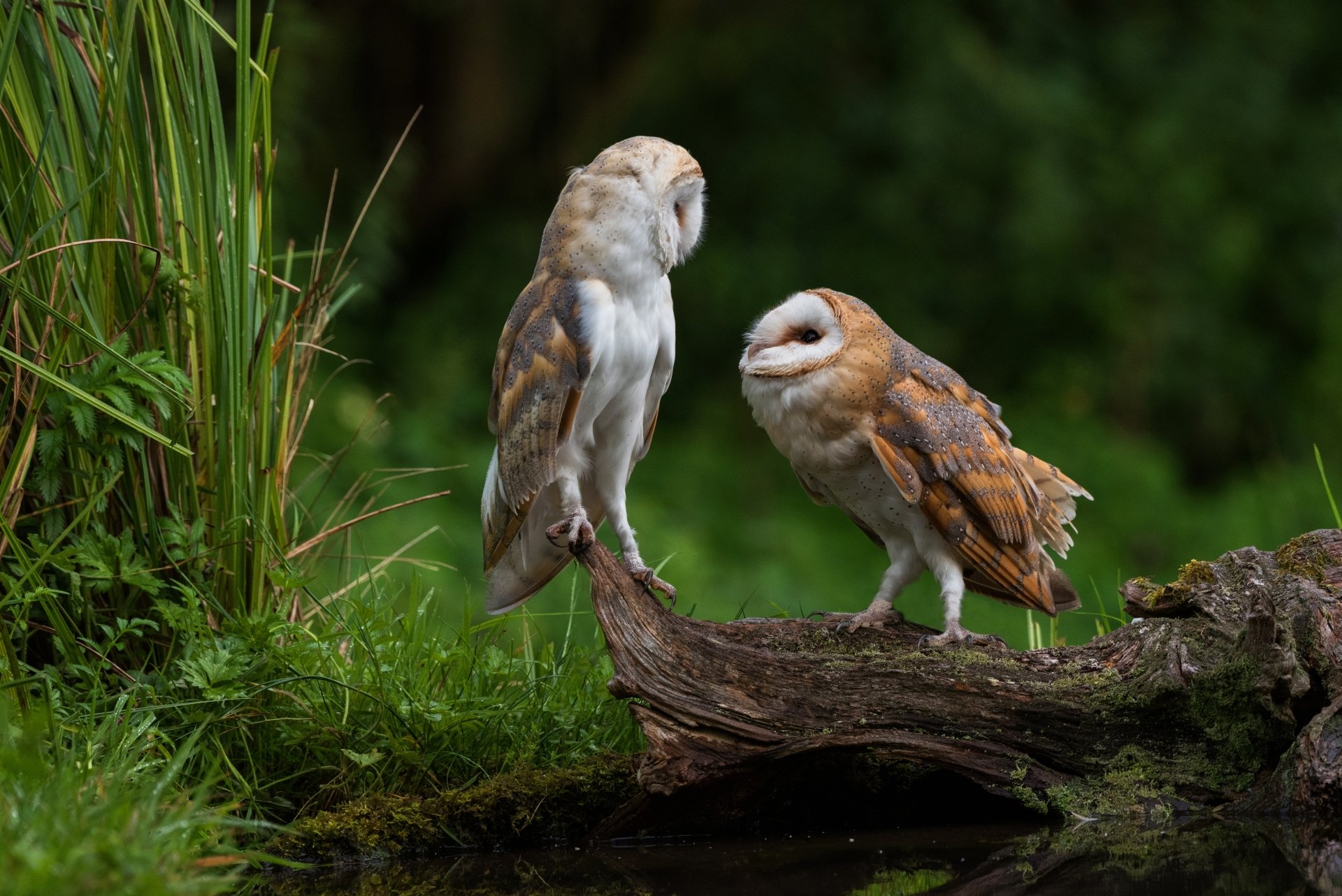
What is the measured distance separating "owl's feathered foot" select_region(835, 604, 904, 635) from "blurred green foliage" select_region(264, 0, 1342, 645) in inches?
184

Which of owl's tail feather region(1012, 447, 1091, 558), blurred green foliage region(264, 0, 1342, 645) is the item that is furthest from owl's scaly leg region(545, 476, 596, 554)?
blurred green foliage region(264, 0, 1342, 645)

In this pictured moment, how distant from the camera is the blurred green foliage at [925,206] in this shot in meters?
9.08

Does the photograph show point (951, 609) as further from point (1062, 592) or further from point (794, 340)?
point (794, 340)

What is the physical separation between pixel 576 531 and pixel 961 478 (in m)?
1.01

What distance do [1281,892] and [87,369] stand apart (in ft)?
9.25

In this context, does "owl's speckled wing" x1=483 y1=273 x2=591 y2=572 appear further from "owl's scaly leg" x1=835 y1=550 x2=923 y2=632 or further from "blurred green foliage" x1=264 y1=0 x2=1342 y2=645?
"blurred green foliage" x1=264 y1=0 x2=1342 y2=645

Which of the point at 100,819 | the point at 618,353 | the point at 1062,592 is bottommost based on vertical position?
the point at 100,819

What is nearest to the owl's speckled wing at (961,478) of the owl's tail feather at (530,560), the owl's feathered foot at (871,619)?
the owl's feathered foot at (871,619)

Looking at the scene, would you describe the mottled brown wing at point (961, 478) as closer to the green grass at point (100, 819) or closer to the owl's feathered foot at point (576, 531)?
the owl's feathered foot at point (576, 531)

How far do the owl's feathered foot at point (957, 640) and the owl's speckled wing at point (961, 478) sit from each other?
0.17 m

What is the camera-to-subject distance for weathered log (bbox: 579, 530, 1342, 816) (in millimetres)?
3201

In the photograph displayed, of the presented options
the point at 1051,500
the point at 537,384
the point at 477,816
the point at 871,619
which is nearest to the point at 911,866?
the point at 871,619

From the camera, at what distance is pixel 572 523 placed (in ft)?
11.4

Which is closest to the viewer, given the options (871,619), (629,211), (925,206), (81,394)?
(81,394)
